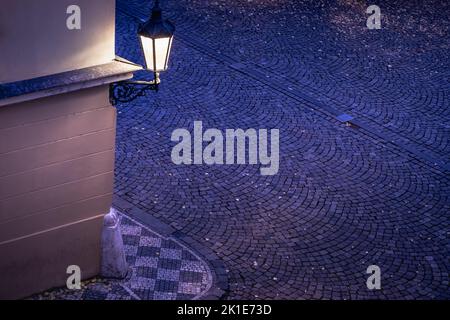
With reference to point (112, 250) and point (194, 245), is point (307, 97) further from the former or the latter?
point (112, 250)

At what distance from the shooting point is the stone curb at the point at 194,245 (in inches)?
332

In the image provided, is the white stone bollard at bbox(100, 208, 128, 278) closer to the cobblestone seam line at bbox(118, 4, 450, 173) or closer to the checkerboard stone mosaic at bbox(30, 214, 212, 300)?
the checkerboard stone mosaic at bbox(30, 214, 212, 300)

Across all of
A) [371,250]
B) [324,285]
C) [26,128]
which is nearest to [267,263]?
[324,285]

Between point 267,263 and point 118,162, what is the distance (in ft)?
11.4

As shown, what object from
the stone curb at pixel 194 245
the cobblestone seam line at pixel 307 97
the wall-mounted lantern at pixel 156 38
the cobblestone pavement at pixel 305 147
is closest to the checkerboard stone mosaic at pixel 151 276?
the stone curb at pixel 194 245

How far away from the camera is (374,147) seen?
11883 millimetres

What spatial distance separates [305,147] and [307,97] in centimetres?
199

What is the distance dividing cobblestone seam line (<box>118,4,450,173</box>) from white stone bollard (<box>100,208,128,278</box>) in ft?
20.1

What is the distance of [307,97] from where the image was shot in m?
13.3

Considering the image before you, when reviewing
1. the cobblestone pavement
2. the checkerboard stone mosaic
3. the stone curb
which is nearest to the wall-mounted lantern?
the checkerboard stone mosaic

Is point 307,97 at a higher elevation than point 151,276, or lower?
higher

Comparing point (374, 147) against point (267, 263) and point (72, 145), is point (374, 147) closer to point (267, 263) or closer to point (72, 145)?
point (267, 263)

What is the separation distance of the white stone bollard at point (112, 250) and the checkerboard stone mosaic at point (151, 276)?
4.7 inches

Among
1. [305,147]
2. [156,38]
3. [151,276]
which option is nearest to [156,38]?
[156,38]
